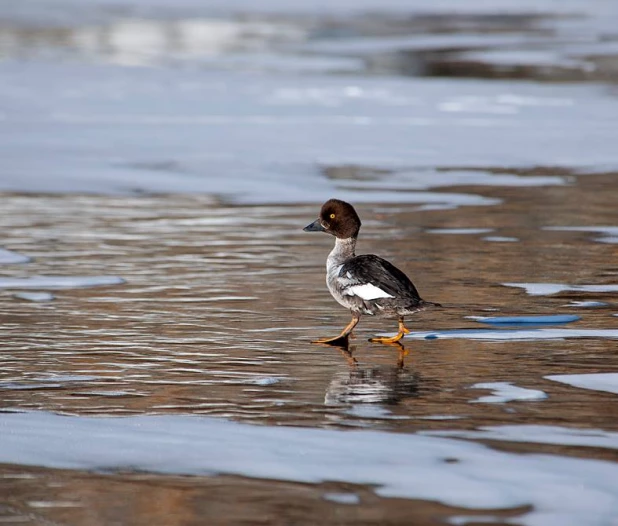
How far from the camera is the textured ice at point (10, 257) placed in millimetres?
10883

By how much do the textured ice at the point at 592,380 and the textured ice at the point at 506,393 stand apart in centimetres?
26

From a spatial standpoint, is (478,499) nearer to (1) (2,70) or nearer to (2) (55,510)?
(2) (55,510)

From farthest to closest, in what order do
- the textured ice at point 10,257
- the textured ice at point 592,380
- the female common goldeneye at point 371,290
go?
the textured ice at point 10,257 → the female common goldeneye at point 371,290 → the textured ice at point 592,380

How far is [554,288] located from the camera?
953 cm

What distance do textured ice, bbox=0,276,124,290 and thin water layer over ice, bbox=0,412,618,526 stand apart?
3533 mm

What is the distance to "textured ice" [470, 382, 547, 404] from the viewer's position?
21.8ft

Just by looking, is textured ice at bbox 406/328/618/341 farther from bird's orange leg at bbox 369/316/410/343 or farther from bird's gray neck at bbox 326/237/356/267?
bird's gray neck at bbox 326/237/356/267

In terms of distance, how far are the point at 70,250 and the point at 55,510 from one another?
Result: 20.9 ft

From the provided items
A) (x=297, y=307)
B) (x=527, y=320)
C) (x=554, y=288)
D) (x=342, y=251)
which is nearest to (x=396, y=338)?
(x=342, y=251)

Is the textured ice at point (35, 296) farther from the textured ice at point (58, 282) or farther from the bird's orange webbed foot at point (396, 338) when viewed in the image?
the bird's orange webbed foot at point (396, 338)

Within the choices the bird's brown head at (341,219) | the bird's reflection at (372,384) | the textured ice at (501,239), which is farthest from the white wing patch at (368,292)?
the textured ice at (501,239)

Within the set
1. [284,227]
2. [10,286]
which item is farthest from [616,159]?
[10,286]

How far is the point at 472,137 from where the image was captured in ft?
61.8

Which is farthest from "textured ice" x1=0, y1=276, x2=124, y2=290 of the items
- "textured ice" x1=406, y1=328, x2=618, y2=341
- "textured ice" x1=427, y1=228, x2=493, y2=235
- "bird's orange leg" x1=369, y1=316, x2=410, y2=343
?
"textured ice" x1=427, y1=228, x2=493, y2=235
